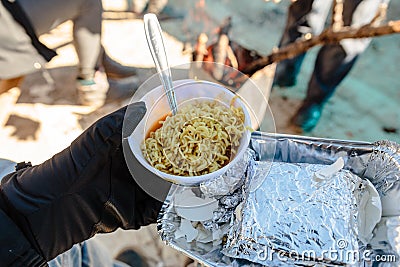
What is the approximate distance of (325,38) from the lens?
1915 mm

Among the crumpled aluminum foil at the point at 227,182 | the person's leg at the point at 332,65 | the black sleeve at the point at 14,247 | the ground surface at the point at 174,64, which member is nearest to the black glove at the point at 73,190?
the black sleeve at the point at 14,247

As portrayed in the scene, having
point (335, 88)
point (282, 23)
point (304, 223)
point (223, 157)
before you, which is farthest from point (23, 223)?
point (282, 23)

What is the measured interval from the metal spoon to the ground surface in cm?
98

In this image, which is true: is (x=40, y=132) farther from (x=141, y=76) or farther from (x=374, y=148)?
(x=374, y=148)

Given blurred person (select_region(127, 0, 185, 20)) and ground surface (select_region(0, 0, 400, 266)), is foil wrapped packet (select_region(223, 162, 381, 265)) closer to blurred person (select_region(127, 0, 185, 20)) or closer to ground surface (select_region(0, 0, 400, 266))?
ground surface (select_region(0, 0, 400, 266))

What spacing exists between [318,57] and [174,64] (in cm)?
82

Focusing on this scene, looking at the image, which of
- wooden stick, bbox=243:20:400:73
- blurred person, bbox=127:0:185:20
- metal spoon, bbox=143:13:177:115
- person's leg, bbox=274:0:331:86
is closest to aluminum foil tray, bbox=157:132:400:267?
metal spoon, bbox=143:13:177:115

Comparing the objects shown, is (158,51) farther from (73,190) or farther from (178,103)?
(73,190)

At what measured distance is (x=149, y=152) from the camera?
3.44 ft

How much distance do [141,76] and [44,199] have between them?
1.62 metres
